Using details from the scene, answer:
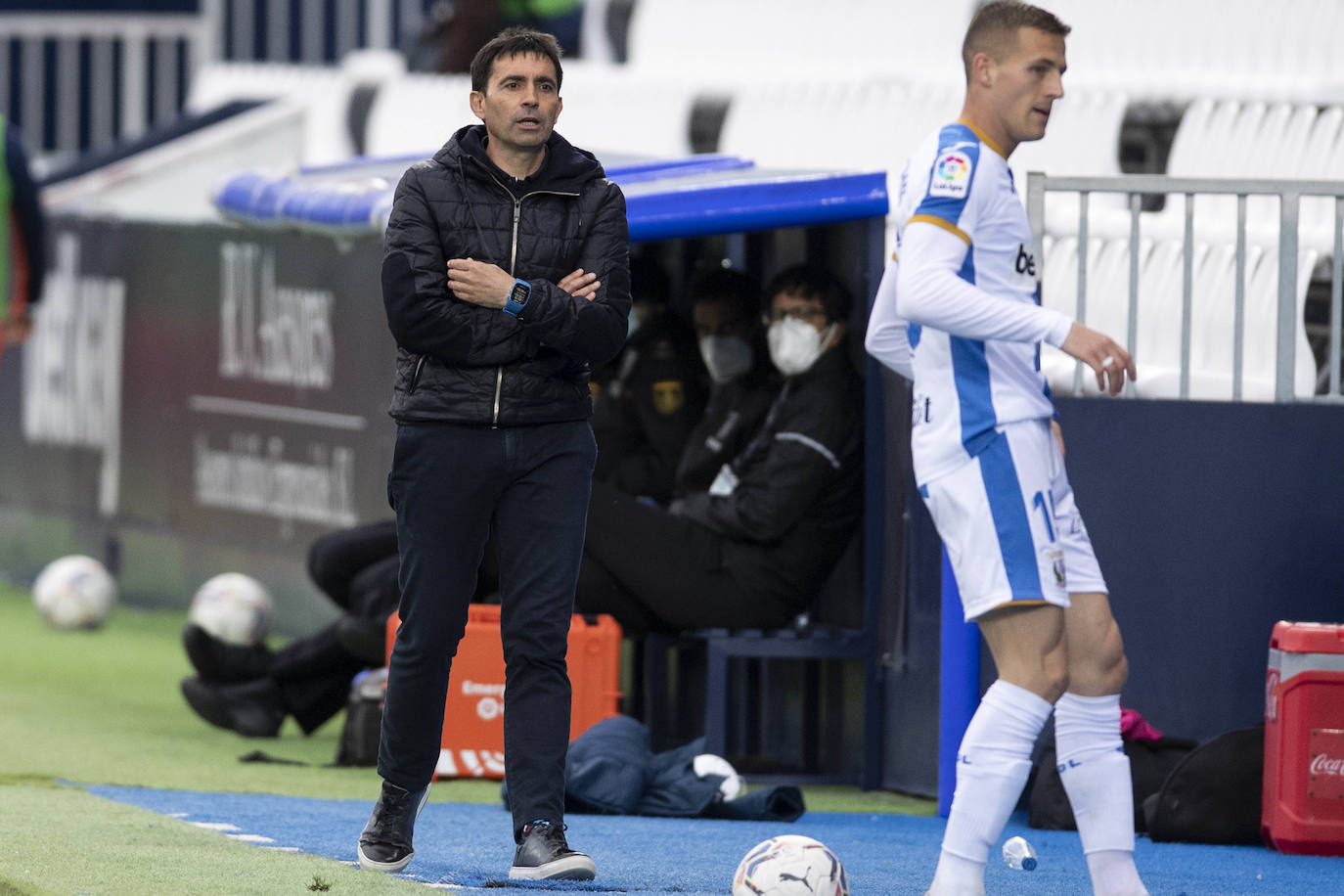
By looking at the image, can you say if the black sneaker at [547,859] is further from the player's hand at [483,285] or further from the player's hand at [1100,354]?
the player's hand at [1100,354]

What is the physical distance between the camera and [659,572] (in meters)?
7.20

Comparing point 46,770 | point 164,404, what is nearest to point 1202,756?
point 46,770

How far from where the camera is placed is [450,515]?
15.8ft

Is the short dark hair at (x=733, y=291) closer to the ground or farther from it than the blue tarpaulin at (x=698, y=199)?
closer to the ground

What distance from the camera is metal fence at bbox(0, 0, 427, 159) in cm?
1756

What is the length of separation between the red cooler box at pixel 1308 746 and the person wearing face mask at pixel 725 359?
2.32m

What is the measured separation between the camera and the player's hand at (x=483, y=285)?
4707 mm

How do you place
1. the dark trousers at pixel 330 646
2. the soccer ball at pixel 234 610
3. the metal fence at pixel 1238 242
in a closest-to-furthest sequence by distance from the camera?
the metal fence at pixel 1238 242, the dark trousers at pixel 330 646, the soccer ball at pixel 234 610

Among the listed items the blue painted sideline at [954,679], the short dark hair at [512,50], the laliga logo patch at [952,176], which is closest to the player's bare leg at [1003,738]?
the laliga logo patch at [952,176]

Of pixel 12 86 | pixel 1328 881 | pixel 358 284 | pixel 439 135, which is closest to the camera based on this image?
pixel 1328 881

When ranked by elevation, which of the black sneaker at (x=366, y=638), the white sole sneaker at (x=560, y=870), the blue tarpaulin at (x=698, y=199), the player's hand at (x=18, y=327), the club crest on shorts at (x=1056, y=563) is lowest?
the white sole sneaker at (x=560, y=870)

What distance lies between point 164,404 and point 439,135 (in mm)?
3495

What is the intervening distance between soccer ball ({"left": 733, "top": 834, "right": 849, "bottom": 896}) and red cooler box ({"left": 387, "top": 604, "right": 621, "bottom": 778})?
2.30m

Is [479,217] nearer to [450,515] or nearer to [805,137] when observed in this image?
[450,515]
